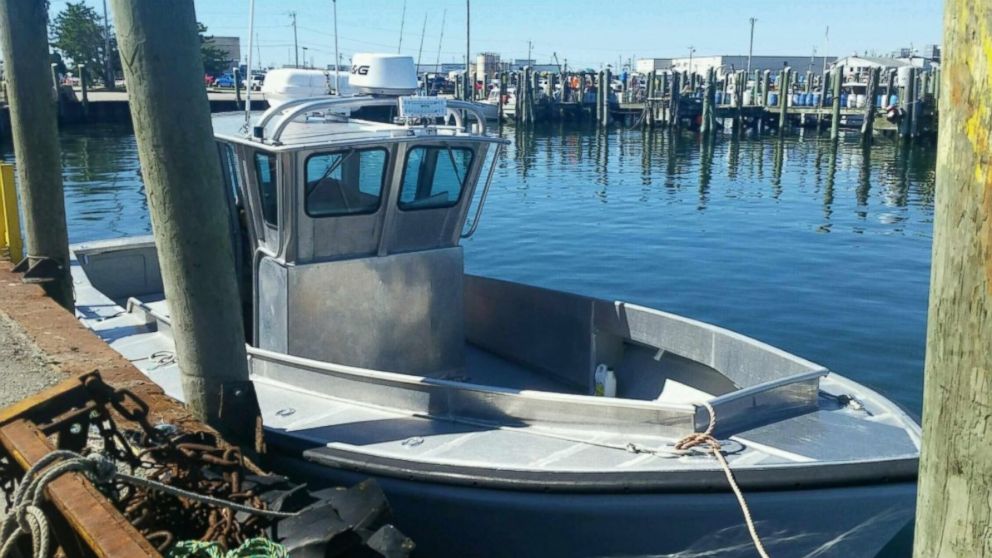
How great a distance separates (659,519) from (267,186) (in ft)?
11.3

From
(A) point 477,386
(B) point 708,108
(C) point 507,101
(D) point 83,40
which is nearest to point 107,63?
(D) point 83,40

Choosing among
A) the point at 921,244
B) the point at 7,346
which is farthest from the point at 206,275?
the point at 921,244

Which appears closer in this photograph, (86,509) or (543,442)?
Answer: (86,509)

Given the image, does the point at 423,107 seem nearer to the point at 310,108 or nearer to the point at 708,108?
the point at 310,108

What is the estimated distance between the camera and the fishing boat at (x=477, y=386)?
15.6ft

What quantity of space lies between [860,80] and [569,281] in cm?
6012

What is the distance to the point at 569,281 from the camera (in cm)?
1505

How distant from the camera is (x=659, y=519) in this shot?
4723mm

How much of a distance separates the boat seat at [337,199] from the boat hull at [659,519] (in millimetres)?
2091

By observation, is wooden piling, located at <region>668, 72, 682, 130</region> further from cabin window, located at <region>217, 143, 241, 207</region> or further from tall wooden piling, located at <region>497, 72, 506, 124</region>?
cabin window, located at <region>217, 143, 241, 207</region>

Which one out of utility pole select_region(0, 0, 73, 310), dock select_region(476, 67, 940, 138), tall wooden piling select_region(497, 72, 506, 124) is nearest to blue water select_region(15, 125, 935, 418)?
dock select_region(476, 67, 940, 138)

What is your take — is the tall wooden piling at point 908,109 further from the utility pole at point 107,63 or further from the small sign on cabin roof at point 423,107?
the utility pole at point 107,63

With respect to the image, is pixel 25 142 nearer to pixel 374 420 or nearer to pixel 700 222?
pixel 374 420

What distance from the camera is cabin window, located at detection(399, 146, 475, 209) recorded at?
6.54 m
